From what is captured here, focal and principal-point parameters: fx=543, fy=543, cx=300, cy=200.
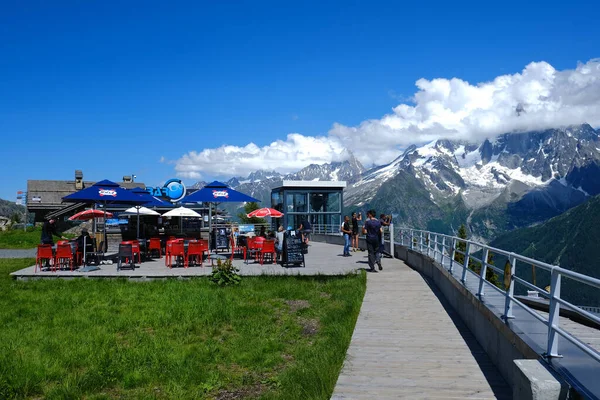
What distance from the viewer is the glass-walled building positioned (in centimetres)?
4006

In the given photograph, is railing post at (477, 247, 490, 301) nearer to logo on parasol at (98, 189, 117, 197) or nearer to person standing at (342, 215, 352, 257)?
logo on parasol at (98, 189, 117, 197)

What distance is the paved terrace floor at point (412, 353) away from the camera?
597 cm

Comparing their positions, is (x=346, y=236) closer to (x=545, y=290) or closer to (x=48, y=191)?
(x=545, y=290)

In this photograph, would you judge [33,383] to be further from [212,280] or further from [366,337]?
[212,280]

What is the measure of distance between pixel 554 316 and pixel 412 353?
114 inches

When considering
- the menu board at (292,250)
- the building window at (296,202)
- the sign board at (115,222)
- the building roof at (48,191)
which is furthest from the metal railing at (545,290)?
the building roof at (48,191)

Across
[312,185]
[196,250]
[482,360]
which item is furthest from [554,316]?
[312,185]

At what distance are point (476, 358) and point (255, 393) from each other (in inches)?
118

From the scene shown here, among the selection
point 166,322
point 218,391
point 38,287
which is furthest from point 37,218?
point 218,391

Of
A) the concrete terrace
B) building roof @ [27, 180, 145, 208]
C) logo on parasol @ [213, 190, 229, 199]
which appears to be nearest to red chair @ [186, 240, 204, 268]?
the concrete terrace

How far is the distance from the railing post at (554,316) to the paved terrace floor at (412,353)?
1120 mm

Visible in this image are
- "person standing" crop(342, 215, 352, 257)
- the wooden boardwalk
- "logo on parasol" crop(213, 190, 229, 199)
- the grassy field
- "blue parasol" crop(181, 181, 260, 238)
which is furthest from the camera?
"person standing" crop(342, 215, 352, 257)

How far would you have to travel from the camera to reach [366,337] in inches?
333

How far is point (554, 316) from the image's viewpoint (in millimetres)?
4980
